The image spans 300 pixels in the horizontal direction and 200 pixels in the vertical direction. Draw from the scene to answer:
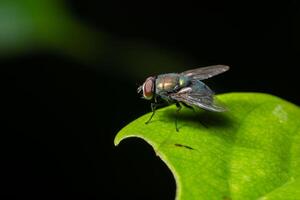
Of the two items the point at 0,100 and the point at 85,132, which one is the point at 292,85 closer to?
the point at 85,132

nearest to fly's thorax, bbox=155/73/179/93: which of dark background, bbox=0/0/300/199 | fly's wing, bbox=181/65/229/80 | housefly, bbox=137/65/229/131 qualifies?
housefly, bbox=137/65/229/131

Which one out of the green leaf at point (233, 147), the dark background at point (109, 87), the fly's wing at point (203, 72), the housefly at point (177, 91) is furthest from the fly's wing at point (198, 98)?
the dark background at point (109, 87)

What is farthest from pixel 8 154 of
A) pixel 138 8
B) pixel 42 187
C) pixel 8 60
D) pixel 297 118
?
pixel 297 118

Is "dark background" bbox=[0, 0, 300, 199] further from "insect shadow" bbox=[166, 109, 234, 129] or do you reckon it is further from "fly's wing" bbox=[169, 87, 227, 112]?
"fly's wing" bbox=[169, 87, 227, 112]

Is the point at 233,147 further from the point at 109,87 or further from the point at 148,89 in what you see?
the point at 109,87

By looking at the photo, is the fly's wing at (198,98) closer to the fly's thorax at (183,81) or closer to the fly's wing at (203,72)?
the fly's thorax at (183,81)
